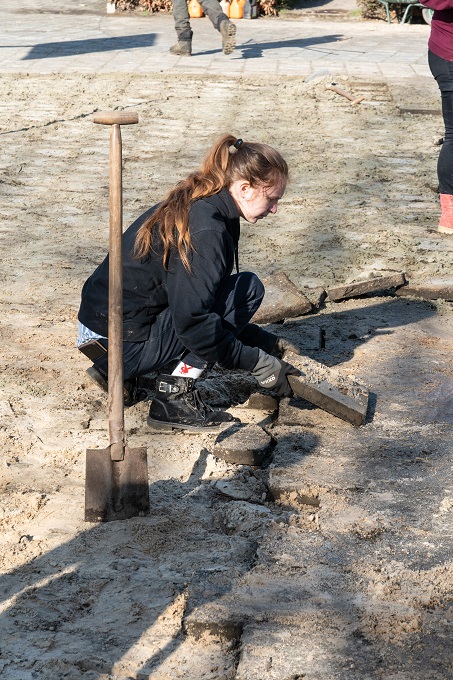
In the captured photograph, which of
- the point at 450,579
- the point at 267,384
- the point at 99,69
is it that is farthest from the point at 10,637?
the point at 99,69

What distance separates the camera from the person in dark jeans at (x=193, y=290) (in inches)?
Answer: 134

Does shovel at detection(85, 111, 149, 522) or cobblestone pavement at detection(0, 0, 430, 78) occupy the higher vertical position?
shovel at detection(85, 111, 149, 522)

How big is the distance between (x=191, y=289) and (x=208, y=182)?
0.43 meters

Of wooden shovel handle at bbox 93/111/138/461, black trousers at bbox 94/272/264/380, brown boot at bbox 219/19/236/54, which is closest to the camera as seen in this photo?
wooden shovel handle at bbox 93/111/138/461

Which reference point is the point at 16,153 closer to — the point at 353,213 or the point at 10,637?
the point at 353,213

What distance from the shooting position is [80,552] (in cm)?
288

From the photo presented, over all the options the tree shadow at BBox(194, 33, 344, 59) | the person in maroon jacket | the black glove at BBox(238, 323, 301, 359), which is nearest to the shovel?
the black glove at BBox(238, 323, 301, 359)

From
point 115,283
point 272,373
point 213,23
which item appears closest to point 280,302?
point 272,373

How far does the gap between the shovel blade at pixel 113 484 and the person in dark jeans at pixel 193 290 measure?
601mm

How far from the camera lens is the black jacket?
338cm

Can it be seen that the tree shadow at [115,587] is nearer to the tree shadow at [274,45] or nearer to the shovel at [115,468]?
the shovel at [115,468]

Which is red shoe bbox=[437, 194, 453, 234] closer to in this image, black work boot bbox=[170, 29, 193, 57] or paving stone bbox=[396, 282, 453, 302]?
paving stone bbox=[396, 282, 453, 302]

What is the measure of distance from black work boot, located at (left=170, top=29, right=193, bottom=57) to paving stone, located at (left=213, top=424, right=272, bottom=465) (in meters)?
10.1

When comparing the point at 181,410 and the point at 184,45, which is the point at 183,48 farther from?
the point at 181,410
